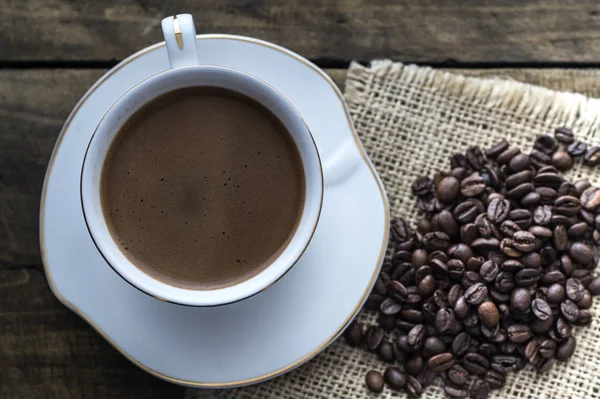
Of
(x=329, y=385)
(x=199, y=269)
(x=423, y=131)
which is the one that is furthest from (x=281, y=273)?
(x=423, y=131)

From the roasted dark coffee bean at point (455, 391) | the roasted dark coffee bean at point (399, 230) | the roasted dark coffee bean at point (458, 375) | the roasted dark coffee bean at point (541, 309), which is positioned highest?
the roasted dark coffee bean at point (399, 230)

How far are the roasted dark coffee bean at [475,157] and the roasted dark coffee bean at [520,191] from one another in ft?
0.30

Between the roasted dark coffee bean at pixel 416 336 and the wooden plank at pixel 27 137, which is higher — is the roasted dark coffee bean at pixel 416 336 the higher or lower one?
the lower one

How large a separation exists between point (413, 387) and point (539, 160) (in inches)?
22.2

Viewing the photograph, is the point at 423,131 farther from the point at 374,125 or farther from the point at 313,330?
the point at 313,330

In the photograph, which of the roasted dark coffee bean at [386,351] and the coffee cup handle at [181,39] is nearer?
the coffee cup handle at [181,39]

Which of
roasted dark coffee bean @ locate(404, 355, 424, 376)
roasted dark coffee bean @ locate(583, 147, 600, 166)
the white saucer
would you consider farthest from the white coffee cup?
roasted dark coffee bean @ locate(583, 147, 600, 166)

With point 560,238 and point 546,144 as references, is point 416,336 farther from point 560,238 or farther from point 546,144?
point 546,144

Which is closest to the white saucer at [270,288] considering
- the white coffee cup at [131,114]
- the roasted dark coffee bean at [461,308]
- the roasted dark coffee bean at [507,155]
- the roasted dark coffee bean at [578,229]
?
the white coffee cup at [131,114]

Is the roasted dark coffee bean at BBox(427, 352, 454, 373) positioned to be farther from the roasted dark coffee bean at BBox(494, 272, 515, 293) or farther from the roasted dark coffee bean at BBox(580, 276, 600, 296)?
the roasted dark coffee bean at BBox(580, 276, 600, 296)

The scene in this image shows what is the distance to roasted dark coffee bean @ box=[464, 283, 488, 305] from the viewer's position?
137cm

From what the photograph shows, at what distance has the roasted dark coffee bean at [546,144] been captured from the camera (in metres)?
1.45

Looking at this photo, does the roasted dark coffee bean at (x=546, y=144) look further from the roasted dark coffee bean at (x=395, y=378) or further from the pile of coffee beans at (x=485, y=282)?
the roasted dark coffee bean at (x=395, y=378)

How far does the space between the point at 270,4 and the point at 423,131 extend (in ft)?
1.47
